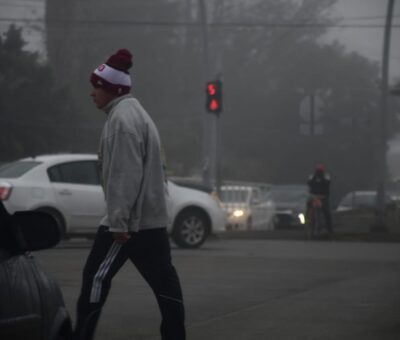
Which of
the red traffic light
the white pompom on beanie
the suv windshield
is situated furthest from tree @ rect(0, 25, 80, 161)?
the white pompom on beanie

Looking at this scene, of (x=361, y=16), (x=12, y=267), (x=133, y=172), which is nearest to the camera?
(x=12, y=267)

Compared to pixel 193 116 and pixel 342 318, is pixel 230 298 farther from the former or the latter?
pixel 193 116

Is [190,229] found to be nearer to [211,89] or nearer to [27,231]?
[211,89]

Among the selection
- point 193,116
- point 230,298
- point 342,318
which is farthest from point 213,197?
→ point 193,116

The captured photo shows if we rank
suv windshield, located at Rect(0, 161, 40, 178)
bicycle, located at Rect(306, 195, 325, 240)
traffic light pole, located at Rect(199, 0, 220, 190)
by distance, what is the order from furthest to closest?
traffic light pole, located at Rect(199, 0, 220, 190) < bicycle, located at Rect(306, 195, 325, 240) < suv windshield, located at Rect(0, 161, 40, 178)

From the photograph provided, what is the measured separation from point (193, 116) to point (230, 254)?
4874cm

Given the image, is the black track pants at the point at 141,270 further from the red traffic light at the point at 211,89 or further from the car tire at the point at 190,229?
the red traffic light at the point at 211,89

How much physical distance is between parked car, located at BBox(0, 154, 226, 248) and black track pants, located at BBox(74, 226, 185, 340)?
10.7m

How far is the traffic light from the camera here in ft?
89.4

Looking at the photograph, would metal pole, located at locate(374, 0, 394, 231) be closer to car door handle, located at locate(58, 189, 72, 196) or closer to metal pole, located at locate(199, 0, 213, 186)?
metal pole, located at locate(199, 0, 213, 186)

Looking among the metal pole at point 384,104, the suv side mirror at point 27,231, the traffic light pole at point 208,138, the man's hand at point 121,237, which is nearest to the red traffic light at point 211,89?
the traffic light pole at point 208,138

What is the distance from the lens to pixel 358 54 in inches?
3147

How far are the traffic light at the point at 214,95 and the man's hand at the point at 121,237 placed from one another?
2125 cm

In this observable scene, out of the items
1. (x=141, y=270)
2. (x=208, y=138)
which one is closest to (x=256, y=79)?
(x=208, y=138)
